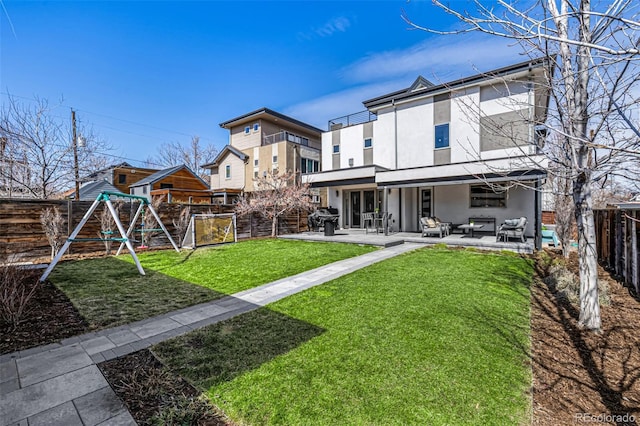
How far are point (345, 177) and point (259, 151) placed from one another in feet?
41.3

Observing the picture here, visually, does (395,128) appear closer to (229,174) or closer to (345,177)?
(345,177)

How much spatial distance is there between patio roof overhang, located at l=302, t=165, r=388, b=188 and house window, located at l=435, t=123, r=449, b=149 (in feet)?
11.2

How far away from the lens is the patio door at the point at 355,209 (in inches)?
698

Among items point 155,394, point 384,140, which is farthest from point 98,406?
point 384,140

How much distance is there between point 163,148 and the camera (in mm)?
37469

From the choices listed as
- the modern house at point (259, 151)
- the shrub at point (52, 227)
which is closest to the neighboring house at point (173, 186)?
the modern house at point (259, 151)

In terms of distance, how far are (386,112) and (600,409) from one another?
1622cm

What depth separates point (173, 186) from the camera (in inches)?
961

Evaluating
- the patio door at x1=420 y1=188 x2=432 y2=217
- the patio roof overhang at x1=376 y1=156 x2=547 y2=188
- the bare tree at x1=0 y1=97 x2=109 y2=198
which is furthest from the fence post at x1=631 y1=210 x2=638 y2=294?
the bare tree at x1=0 y1=97 x2=109 y2=198

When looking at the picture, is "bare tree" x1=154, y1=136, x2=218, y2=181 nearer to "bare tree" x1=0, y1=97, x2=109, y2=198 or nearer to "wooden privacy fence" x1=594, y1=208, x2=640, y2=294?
"bare tree" x1=0, y1=97, x2=109, y2=198

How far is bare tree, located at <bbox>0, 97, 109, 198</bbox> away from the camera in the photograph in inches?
453

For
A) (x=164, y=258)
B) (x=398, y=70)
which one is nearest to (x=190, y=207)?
(x=164, y=258)

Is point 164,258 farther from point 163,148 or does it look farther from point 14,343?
point 163,148

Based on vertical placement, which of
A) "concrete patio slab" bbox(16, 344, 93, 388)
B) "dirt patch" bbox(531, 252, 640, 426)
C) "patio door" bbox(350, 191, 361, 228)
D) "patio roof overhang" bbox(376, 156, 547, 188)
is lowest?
"dirt patch" bbox(531, 252, 640, 426)
